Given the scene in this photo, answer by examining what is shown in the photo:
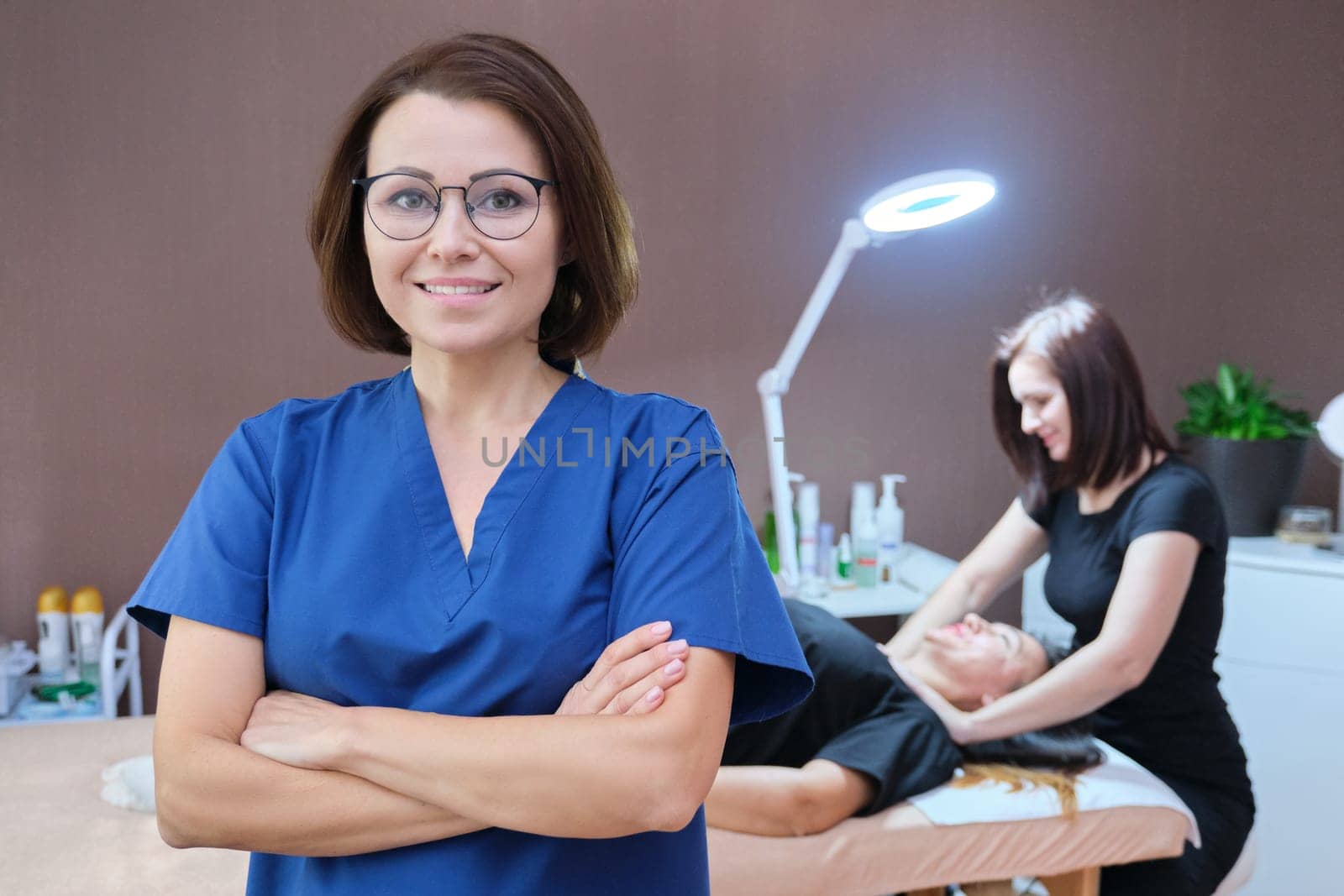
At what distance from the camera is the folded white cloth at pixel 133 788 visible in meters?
1.32

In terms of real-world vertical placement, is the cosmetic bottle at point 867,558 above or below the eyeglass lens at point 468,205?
below

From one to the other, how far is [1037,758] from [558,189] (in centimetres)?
120

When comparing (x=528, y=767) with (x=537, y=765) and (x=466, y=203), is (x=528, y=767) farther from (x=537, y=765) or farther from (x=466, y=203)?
(x=466, y=203)

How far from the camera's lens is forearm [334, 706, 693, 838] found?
67 centimetres

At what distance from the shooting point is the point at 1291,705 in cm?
190

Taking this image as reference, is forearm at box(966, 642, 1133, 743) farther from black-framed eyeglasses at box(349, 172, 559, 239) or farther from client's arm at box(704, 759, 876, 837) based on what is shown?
black-framed eyeglasses at box(349, 172, 559, 239)

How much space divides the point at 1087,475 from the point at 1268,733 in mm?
724

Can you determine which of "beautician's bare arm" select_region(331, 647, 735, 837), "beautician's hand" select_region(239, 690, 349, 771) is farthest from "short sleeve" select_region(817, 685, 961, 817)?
"beautician's hand" select_region(239, 690, 349, 771)

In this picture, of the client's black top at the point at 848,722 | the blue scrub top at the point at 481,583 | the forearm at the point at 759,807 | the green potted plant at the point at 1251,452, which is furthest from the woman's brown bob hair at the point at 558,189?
the green potted plant at the point at 1251,452

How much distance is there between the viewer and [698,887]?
0.82 m

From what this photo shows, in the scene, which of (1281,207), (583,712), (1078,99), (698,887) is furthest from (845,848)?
(1281,207)

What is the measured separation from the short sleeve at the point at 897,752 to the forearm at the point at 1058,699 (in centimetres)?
8

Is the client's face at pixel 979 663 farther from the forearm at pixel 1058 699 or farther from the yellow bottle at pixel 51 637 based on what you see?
the yellow bottle at pixel 51 637

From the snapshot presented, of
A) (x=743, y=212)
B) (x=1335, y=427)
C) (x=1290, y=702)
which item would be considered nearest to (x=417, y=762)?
(x=743, y=212)
